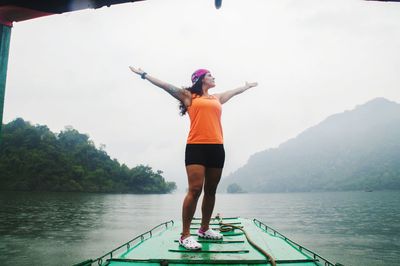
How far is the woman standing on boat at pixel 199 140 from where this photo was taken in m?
3.99

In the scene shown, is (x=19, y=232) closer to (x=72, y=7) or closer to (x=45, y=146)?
(x=72, y=7)

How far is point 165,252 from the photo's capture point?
4.04 m

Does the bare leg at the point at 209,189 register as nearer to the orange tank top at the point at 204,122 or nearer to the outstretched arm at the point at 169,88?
the orange tank top at the point at 204,122

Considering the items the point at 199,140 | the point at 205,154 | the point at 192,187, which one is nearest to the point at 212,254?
the point at 192,187

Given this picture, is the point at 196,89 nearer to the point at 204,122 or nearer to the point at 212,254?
the point at 204,122

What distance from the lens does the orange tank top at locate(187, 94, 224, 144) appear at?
400 centimetres

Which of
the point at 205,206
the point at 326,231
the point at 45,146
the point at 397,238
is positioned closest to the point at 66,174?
the point at 45,146

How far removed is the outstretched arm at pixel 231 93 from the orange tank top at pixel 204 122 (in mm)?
575

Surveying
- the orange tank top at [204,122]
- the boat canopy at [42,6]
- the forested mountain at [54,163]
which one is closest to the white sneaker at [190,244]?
the orange tank top at [204,122]

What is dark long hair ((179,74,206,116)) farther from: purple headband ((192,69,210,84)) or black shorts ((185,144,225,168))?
black shorts ((185,144,225,168))

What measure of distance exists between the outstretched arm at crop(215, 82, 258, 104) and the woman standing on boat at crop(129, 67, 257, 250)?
0.39 m

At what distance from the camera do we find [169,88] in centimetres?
423

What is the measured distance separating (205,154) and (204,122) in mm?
437

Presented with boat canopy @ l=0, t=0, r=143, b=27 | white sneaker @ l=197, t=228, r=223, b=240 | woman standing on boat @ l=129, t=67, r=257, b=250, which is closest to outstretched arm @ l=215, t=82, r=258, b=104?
woman standing on boat @ l=129, t=67, r=257, b=250
